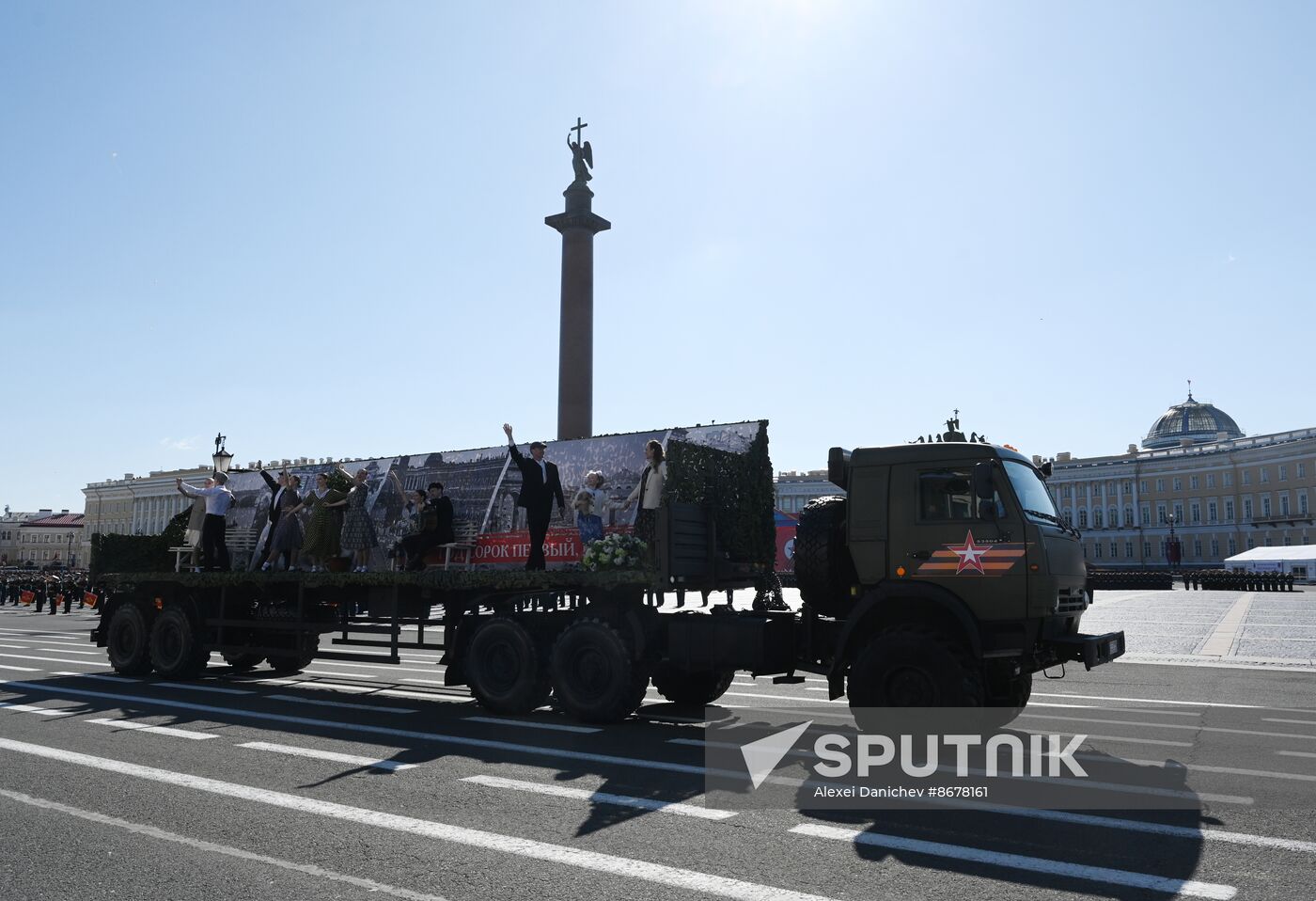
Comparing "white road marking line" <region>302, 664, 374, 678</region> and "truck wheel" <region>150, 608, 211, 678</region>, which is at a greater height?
"truck wheel" <region>150, 608, 211, 678</region>

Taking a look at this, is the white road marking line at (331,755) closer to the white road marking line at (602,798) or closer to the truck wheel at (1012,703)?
the white road marking line at (602,798)

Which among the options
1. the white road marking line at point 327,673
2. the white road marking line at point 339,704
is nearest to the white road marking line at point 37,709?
the white road marking line at point 339,704

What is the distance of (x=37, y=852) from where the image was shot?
6.00 meters

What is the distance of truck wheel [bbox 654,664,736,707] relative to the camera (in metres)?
12.4

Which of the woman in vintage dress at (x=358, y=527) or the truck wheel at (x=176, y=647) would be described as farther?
the truck wheel at (x=176, y=647)

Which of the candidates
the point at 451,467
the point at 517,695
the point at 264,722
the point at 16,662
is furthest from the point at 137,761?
the point at 16,662

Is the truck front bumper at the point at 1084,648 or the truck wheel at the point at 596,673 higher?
the truck front bumper at the point at 1084,648

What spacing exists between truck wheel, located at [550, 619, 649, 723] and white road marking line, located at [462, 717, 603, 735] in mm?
196

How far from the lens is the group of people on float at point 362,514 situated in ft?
39.5

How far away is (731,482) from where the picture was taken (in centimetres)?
1165

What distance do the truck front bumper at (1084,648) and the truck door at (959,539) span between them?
549mm

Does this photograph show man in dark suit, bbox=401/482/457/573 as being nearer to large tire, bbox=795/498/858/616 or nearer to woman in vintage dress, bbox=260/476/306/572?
woman in vintage dress, bbox=260/476/306/572

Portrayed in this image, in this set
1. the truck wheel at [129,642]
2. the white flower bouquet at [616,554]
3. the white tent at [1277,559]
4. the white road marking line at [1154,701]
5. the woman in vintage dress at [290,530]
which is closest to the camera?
the white flower bouquet at [616,554]

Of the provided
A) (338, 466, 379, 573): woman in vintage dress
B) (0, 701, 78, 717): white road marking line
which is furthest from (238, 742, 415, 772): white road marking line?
(338, 466, 379, 573): woman in vintage dress
